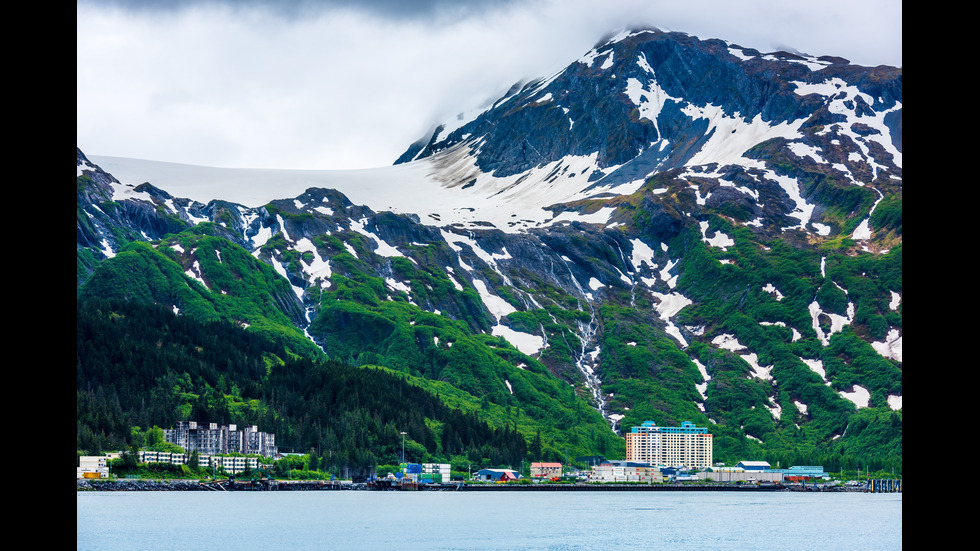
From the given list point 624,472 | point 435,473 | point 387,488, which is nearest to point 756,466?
point 624,472

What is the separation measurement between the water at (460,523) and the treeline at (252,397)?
25.3m

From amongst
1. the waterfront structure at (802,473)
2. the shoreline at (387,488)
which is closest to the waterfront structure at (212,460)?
the shoreline at (387,488)

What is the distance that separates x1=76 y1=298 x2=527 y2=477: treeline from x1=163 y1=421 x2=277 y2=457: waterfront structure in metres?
3.41

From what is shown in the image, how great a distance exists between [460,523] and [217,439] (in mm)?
71759

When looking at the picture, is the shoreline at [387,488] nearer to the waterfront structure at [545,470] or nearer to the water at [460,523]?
the water at [460,523]

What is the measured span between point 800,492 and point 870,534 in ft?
318

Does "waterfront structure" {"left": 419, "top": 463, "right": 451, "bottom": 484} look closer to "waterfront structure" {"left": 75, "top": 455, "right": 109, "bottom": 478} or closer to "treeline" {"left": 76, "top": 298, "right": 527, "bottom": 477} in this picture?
"treeline" {"left": 76, "top": 298, "right": 527, "bottom": 477}

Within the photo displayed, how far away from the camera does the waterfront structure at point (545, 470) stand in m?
173

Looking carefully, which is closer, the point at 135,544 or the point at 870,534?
the point at 135,544
